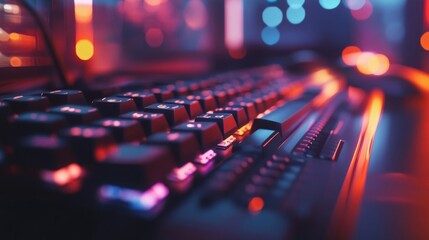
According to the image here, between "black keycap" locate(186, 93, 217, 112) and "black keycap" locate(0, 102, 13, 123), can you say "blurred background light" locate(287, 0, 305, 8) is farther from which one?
"black keycap" locate(0, 102, 13, 123)

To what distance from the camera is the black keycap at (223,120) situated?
42 cm

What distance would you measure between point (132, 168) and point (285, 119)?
27 centimetres

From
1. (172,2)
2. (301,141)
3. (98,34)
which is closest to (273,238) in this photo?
(301,141)

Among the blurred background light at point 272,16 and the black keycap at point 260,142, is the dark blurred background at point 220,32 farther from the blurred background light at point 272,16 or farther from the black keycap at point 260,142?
the black keycap at point 260,142

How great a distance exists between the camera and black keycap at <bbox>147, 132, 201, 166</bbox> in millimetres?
310

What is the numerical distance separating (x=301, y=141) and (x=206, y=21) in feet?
3.55

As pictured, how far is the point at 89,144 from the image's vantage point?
0.95 feet

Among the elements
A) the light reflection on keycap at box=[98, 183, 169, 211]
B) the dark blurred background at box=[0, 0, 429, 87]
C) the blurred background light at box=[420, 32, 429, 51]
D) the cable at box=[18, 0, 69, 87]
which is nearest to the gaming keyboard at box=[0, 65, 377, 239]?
the light reflection on keycap at box=[98, 183, 169, 211]

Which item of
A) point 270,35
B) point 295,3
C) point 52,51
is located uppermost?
point 295,3

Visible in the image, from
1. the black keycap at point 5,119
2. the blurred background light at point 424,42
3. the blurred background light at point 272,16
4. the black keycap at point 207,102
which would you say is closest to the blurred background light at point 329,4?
the blurred background light at point 272,16

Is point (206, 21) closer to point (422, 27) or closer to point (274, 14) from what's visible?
point (274, 14)

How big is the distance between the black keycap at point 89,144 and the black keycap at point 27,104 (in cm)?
10

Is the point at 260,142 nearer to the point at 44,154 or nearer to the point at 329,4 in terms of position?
the point at 44,154

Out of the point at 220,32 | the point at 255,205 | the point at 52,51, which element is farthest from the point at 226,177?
the point at 220,32
